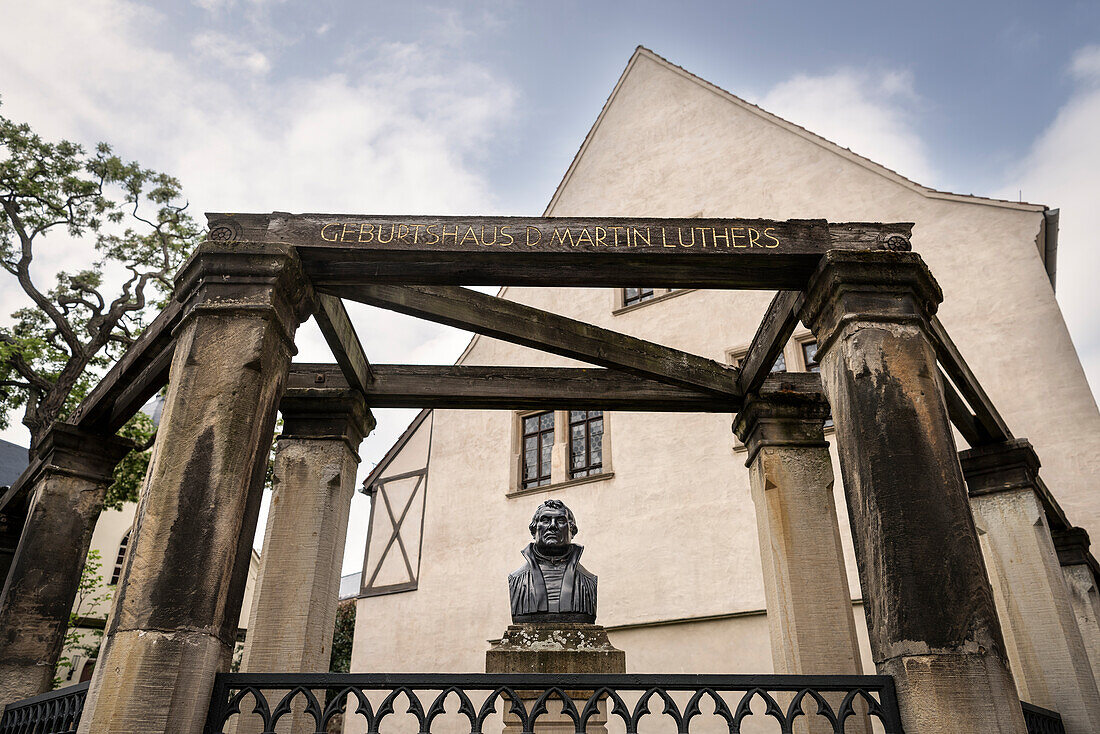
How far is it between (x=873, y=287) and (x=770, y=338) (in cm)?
143

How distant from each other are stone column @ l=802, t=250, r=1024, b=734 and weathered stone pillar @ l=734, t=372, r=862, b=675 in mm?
1821

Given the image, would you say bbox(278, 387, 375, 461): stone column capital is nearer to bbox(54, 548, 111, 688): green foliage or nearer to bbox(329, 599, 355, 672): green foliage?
bbox(54, 548, 111, 688): green foliage

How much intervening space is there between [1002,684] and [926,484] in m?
0.91

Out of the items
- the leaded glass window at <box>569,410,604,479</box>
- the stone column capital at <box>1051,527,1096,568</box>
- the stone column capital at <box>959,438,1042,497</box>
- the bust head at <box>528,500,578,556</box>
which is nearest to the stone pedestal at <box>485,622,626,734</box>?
the bust head at <box>528,500,578,556</box>

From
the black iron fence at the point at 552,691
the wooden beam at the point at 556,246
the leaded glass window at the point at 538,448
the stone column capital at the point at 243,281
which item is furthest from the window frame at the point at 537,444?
the black iron fence at the point at 552,691

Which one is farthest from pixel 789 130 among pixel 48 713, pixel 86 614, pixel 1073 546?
pixel 86 614

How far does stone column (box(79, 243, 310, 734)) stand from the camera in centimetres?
345

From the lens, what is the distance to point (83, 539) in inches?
262

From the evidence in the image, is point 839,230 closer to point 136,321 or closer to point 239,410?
point 239,410

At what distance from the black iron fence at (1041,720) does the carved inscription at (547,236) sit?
349 cm

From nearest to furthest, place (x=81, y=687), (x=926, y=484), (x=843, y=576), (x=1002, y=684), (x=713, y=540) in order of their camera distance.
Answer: (x=1002, y=684), (x=926, y=484), (x=81, y=687), (x=843, y=576), (x=713, y=540)

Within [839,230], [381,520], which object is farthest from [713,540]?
[839,230]

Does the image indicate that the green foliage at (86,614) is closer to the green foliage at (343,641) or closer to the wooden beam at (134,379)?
the green foliage at (343,641)

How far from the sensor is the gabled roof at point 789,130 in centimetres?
1129
